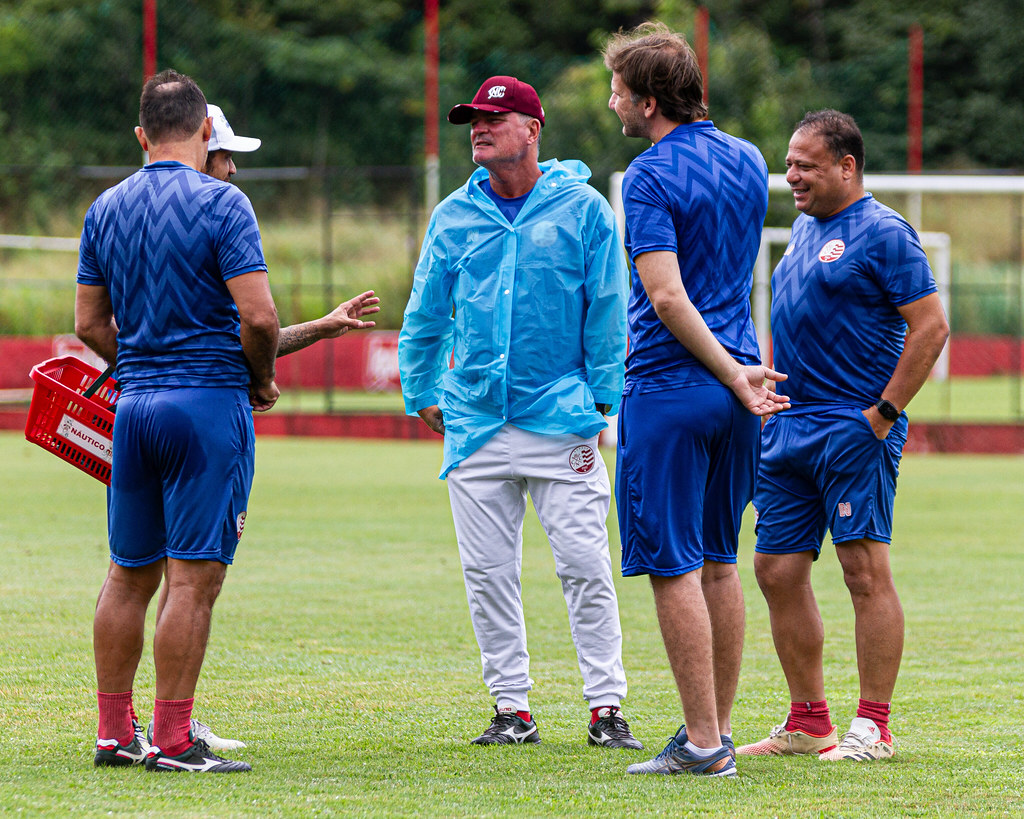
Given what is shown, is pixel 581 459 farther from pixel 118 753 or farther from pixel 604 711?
pixel 118 753

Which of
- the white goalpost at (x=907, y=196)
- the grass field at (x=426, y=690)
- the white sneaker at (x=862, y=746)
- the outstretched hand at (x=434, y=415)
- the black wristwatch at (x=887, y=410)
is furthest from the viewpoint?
the white goalpost at (x=907, y=196)

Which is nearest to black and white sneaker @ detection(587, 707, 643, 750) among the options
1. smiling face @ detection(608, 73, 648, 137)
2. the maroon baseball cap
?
smiling face @ detection(608, 73, 648, 137)

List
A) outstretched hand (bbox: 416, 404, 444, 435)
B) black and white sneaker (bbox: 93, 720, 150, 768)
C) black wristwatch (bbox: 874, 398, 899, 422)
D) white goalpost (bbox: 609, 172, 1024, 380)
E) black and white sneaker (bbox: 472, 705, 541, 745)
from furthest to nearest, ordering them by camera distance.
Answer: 1. white goalpost (bbox: 609, 172, 1024, 380)
2. outstretched hand (bbox: 416, 404, 444, 435)
3. black and white sneaker (bbox: 472, 705, 541, 745)
4. black wristwatch (bbox: 874, 398, 899, 422)
5. black and white sneaker (bbox: 93, 720, 150, 768)

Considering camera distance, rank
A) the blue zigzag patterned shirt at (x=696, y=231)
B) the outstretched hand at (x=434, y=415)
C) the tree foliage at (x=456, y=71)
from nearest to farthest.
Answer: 1. the blue zigzag patterned shirt at (x=696, y=231)
2. the outstretched hand at (x=434, y=415)
3. the tree foliage at (x=456, y=71)

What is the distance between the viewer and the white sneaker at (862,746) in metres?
4.41

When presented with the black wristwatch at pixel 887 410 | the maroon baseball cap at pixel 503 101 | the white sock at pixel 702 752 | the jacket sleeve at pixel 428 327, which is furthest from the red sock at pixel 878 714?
the maroon baseball cap at pixel 503 101

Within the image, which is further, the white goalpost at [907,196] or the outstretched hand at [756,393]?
the white goalpost at [907,196]

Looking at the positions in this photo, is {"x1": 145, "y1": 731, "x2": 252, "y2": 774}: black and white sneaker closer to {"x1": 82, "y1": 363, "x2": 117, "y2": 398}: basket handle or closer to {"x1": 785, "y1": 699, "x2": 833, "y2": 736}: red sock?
{"x1": 82, "y1": 363, "x2": 117, "y2": 398}: basket handle

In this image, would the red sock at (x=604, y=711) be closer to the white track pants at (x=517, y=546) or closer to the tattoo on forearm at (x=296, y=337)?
the white track pants at (x=517, y=546)

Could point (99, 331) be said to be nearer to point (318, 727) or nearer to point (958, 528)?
point (318, 727)

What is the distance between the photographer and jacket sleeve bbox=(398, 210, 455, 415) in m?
4.83

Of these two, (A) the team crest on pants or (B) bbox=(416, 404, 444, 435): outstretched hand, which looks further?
(B) bbox=(416, 404, 444, 435): outstretched hand

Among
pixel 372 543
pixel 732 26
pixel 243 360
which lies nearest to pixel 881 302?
pixel 243 360

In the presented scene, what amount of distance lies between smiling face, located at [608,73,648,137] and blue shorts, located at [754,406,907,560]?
1.12m
